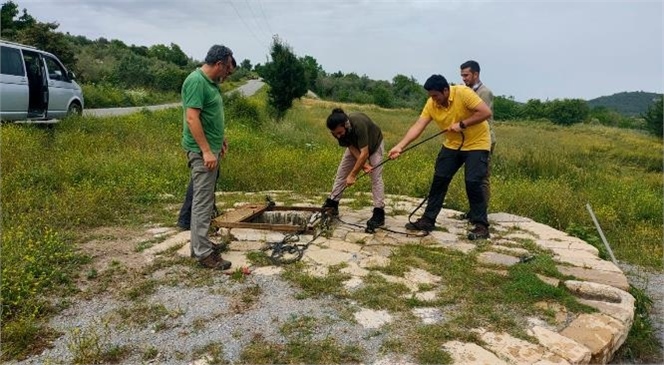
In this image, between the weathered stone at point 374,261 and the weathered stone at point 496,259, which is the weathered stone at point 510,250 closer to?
the weathered stone at point 496,259

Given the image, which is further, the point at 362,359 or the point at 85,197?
the point at 85,197

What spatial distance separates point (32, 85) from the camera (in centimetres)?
923

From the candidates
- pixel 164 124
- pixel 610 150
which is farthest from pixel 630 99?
pixel 164 124

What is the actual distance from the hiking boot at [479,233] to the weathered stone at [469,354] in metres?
2.06

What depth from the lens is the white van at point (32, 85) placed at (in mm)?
8617

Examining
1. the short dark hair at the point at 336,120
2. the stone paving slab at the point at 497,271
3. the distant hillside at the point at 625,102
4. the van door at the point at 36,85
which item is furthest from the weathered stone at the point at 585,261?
the distant hillside at the point at 625,102

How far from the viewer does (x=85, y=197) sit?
5453 millimetres

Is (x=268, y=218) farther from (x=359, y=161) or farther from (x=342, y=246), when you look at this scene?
(x=359, y=161)

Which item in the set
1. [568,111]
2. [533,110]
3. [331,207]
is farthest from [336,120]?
[533,110]

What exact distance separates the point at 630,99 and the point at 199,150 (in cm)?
9249

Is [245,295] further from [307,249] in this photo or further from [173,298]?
[307,249]

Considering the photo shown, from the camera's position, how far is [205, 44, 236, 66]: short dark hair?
385cm

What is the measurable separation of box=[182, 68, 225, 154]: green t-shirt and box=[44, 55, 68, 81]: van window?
7334mm

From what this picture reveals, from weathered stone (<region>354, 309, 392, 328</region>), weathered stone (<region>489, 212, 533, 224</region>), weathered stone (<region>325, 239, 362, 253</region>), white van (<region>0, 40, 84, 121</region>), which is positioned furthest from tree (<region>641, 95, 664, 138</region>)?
weathered stone (<region>354, 309, 392, 328</region>)
